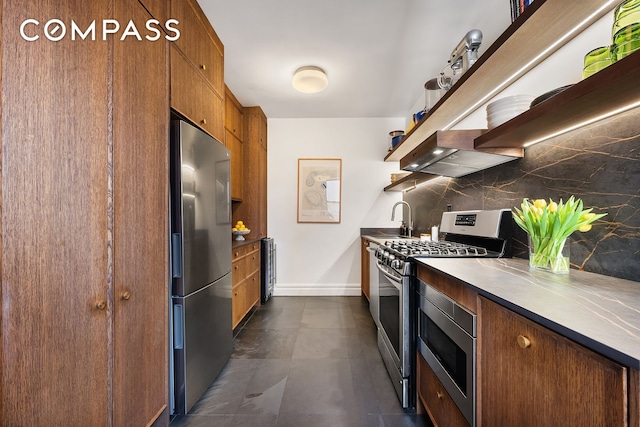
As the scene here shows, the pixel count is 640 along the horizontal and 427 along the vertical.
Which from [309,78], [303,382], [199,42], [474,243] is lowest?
[303,382]

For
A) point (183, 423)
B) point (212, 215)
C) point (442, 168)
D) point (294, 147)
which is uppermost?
point (294, 147)

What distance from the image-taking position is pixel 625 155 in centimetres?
95

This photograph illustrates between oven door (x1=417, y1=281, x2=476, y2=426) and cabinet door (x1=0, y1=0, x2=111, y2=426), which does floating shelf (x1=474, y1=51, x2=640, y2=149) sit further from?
cabinet door (x1=0, y1=0, x2=111, y2=426)

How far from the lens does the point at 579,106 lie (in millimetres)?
901

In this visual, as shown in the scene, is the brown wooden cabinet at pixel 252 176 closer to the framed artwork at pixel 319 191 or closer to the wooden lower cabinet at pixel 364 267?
the framed artwork at pixel 319 191

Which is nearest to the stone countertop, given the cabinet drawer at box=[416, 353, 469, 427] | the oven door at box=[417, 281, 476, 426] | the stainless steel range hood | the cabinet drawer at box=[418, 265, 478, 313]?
the cabinet drawer at box=[418, 265, 478, 313]

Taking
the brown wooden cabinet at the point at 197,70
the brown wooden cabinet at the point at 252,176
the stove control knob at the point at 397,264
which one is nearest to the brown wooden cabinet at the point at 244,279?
the brown wooden cabinet at the point at 252,176

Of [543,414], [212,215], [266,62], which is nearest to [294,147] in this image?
[266,62]

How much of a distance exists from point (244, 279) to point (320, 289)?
139 centimetres

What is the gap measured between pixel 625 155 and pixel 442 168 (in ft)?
3.52

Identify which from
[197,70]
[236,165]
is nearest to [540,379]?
[197,70]

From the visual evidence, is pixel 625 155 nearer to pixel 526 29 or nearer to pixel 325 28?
pixel 526 29

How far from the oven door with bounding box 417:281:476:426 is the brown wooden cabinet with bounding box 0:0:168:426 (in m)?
1.40

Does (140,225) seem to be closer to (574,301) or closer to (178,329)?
(178,329)
